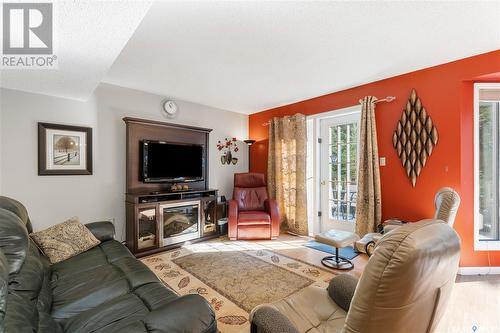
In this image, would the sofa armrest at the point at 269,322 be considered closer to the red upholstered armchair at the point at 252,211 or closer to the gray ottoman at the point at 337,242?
the gray ottoman at the point at 337,242

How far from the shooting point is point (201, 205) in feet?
12.6

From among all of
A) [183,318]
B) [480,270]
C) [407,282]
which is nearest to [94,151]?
[183,318]

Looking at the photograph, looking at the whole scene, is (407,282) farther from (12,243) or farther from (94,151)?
(94,151)

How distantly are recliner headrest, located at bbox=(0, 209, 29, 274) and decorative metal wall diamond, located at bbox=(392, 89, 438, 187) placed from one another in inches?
148

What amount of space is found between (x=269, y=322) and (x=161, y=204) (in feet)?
8.91

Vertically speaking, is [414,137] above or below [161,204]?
above

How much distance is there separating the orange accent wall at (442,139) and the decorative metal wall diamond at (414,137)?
6 centimetres

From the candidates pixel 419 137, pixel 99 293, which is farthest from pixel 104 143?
pixel 419 137

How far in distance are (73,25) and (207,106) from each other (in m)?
3.03

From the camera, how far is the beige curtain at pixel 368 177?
3.18m

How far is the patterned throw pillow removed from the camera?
2.00 metres

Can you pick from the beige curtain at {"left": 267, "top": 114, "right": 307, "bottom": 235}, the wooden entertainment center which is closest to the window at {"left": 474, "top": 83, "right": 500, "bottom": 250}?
the beige curtain at {"left": 267, "top": 114, "right": 307, "bottom": 235}

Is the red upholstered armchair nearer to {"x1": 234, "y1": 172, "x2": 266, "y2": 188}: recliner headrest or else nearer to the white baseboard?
{"x1": 234, "y1": 172, "x2": 266, "y2": 188}: recliner headrest

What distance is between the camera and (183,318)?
99 cm
